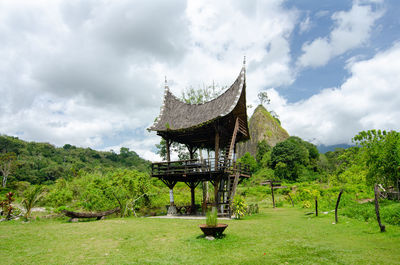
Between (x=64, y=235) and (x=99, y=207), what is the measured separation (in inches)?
292

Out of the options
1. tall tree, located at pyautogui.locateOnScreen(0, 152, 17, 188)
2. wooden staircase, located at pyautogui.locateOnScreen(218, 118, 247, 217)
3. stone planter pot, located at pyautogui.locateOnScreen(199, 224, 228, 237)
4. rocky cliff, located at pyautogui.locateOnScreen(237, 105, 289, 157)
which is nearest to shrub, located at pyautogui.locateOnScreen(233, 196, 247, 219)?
wooden staircase, located at pyautogui.locateOnScreen(218, 118, 247, 217)

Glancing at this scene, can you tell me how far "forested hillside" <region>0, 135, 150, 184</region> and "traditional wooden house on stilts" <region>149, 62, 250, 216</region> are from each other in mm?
21982

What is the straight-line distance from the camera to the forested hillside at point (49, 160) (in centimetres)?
4681

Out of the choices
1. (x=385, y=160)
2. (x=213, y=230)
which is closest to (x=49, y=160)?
(x=213, y=230)

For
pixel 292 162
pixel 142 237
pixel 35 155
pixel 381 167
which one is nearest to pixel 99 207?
pixel 142 237

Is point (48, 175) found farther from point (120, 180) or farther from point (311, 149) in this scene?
point (311, 149)

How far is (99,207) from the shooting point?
53.1ft

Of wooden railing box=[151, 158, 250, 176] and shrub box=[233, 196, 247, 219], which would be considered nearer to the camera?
shrub box=[233, 196, 247, 219]

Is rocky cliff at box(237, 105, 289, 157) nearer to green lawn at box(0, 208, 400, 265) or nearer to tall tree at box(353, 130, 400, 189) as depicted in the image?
tall tree at box(353, 130, 400, 189)

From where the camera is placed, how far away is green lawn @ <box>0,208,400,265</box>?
5.45 meters

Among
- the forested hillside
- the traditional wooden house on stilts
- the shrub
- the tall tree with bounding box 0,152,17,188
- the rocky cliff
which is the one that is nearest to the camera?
the shrub

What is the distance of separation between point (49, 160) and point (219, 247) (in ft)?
213

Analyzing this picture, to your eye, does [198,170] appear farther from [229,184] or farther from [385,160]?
[385,160]

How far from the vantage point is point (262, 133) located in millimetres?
60250
